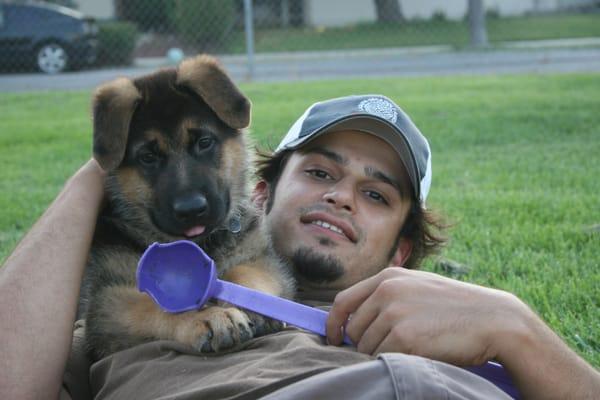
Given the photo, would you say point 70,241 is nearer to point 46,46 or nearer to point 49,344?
point 49,344

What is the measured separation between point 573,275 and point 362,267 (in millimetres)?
1486

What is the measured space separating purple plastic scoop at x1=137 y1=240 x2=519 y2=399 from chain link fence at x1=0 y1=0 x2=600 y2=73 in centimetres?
1107

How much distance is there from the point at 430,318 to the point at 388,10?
20.3 m

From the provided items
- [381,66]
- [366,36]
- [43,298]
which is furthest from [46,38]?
[43,298]

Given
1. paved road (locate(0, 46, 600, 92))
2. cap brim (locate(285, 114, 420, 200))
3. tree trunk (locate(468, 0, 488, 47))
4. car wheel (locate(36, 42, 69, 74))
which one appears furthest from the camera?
tree trunk (locate(468, 0, 488, 47))

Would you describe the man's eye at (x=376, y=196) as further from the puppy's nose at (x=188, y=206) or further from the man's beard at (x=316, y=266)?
the puppy's nose at (x=188, y=206)

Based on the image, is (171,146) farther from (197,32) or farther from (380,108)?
(197,32)

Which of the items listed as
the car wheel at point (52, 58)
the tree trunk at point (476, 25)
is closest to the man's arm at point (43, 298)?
the car wheel at point (52, 58)

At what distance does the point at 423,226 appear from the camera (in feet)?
12.1

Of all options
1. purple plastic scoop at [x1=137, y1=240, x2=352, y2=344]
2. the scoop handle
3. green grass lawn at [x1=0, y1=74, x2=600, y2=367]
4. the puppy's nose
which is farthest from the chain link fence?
the scoop handle

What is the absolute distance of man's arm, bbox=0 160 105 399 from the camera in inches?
98.3

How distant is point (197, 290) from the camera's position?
8.82ft

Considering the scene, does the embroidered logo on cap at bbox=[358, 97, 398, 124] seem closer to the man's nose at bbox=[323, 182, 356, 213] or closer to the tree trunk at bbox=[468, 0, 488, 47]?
the man's nose at bbox=[323, 182, 356, 213]

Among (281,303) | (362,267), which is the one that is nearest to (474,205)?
(362,267)
